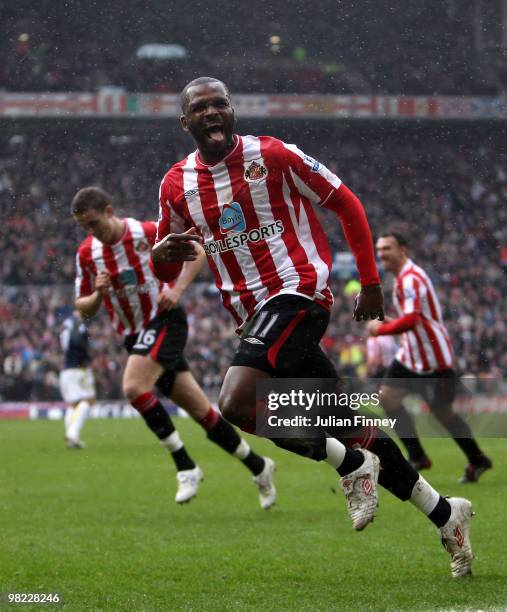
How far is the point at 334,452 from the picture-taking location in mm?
4121

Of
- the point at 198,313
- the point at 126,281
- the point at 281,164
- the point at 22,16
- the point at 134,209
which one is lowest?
the point at 198,313

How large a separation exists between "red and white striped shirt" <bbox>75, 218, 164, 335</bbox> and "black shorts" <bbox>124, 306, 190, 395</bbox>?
91 millimetres

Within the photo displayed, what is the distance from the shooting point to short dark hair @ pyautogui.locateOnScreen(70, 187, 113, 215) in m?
7.11

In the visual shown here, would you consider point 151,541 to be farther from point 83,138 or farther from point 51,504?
point 83,138

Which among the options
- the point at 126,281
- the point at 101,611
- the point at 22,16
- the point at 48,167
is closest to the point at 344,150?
the point at 48,167

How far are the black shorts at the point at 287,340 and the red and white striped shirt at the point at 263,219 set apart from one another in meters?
0.06

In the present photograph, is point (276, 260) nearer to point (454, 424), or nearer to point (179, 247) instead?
point (179, 247)

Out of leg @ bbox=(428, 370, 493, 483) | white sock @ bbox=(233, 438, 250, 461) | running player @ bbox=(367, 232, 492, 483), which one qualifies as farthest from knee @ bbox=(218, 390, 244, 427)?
leg @ bbox=(428, 370, 493, 483)

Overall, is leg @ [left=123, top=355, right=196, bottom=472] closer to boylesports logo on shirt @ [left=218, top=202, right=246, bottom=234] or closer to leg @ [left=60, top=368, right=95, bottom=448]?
boylesports logo on shirt @ [left=218, top=202, right=246, bottom=234]

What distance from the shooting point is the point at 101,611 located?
12.0 ft

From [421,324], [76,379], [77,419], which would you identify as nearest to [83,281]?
[421,324]

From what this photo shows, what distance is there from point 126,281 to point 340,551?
302 centimetres

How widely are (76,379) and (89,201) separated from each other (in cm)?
675

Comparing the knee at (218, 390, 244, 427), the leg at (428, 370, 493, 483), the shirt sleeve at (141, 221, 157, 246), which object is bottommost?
the leg at (428, 370, 493, 483)
